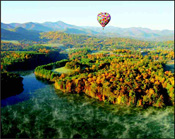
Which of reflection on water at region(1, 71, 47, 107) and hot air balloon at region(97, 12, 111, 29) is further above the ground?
hot air balloon at region(97, 12, 111, 29)

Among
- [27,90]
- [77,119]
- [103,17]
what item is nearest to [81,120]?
[77,119]

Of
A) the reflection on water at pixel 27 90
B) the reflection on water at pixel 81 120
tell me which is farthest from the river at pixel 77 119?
the reflection on water at pixel 27 90

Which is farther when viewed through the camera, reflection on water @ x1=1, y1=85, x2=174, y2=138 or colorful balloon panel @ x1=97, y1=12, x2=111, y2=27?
colorful balloon panel @ x1=97, y1=12, x2=111, y2=27

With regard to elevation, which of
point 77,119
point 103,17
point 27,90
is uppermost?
point 103,17

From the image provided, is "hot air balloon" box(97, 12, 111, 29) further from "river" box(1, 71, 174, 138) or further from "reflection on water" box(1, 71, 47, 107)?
"reflection on water" box(1, 71, 47, 107)

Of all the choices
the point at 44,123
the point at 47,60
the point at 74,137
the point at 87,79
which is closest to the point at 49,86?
the point at 87,79

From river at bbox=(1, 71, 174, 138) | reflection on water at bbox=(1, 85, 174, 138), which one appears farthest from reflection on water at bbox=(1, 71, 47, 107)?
reflection on water at bbox=(1, 85, 174, 138)

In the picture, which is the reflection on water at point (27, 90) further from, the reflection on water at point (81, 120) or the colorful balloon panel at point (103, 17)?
the colorful balloon panel at point (103, 17)

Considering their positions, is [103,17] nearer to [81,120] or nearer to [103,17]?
[103,17]
